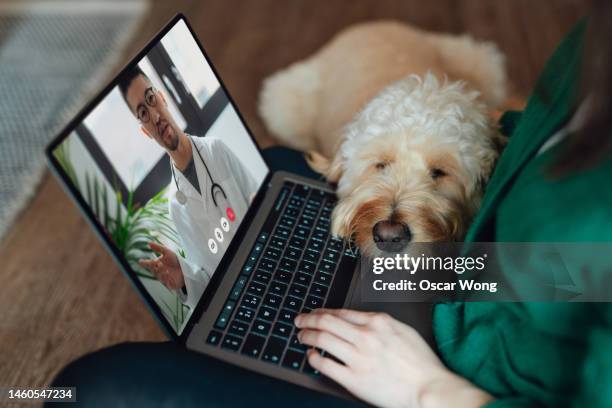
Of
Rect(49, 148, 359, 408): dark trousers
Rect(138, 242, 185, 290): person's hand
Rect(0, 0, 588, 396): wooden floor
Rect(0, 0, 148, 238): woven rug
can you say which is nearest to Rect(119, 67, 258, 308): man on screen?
Rect(138, 242, 185, 290): person's hand

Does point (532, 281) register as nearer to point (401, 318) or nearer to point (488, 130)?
point (401, 318)

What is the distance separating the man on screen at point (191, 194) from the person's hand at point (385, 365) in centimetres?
23

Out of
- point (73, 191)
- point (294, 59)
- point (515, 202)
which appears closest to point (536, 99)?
point (515, 202)

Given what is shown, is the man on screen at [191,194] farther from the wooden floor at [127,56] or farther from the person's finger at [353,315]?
the wooden floor at [127,56]

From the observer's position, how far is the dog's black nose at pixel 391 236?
101 cm

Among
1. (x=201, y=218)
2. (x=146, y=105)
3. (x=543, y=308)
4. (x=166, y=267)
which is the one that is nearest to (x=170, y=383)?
(x=166, y=267)

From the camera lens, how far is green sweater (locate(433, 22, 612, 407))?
0.61 meters

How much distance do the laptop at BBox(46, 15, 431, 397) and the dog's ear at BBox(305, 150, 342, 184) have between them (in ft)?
0.39

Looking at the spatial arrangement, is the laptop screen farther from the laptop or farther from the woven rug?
the woven rug

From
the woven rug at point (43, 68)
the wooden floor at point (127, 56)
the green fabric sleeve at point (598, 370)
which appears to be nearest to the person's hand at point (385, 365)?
the green fabric sleeve at point (598, 370)

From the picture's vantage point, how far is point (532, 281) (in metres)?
0.70

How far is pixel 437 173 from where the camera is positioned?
1.13 m

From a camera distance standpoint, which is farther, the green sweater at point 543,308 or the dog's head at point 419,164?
the dog's head at point 419,164

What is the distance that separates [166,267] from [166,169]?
152 mm
